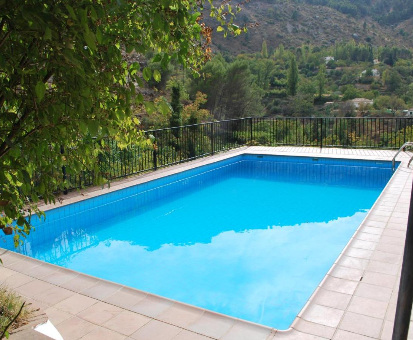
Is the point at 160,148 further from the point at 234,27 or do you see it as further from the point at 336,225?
the point at 234,27

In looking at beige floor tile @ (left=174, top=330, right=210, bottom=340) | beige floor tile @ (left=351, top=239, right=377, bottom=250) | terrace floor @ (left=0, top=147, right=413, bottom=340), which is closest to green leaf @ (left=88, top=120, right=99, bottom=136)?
terrace floor @ (left=0, top=147, right=413, bottom=340)

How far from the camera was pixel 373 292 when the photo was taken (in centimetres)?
334

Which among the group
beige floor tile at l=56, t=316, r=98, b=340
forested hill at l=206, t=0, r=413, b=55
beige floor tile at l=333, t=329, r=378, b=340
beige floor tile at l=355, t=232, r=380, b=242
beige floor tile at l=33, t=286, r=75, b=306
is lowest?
beige floor tile at l=333, t=329, r=378, b=340

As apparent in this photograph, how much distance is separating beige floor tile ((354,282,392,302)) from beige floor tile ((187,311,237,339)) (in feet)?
3.61

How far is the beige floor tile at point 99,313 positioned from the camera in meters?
3.01

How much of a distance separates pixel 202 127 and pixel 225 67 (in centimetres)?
1482

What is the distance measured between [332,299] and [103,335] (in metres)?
1.74

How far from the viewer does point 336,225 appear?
20.7ft

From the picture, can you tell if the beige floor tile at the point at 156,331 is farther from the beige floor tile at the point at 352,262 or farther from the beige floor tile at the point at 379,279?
the beige floor tile at the point at 352,262

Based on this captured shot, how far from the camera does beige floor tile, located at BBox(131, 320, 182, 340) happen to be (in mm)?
2762

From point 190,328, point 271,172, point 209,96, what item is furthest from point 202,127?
point 209,96

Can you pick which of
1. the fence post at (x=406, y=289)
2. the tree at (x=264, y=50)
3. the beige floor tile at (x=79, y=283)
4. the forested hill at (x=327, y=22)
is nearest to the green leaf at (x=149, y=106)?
the fence post at (x=406, y=289)

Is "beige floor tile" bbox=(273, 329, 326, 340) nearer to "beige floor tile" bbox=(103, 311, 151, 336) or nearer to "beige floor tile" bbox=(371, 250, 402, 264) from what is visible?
"beige floor tile" bbox=(103, 311, 151, 336)

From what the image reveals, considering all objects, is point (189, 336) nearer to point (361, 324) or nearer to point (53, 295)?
point (361, 324)
